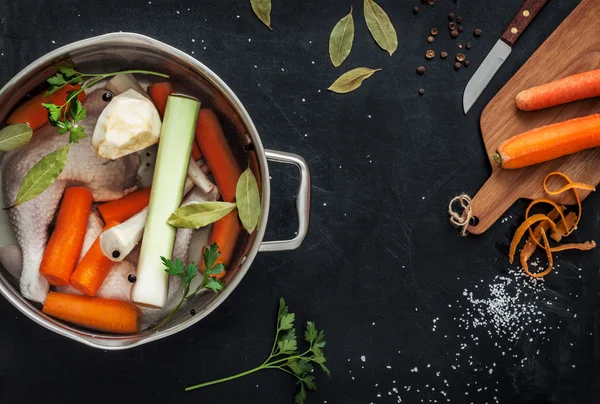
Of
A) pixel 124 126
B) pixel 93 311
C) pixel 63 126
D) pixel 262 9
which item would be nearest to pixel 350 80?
pixel 262 9

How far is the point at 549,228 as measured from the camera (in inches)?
60.2

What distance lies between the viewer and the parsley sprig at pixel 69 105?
114 centimetres

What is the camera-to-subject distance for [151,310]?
4.19 feet

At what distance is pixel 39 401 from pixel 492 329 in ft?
3.65

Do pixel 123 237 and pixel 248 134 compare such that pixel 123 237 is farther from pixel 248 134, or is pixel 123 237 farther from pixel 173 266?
pixel 248 134

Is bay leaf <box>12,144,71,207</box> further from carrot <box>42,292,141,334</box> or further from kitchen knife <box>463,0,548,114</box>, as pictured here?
kitchen knife <box>463,0,548,114</box>

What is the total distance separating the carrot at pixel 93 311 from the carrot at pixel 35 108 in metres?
0.35

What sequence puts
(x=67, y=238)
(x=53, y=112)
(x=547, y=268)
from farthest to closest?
(x=547, y=268), (x=67, y=238), (x=53, y=112)

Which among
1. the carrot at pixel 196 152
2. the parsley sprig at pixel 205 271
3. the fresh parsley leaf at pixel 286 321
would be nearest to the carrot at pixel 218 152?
the carrot at pixel 196 152

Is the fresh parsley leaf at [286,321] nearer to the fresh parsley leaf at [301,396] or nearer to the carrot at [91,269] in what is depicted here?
the fresh parsley leaf at [301,396]

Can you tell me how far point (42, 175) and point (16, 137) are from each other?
0.32ft

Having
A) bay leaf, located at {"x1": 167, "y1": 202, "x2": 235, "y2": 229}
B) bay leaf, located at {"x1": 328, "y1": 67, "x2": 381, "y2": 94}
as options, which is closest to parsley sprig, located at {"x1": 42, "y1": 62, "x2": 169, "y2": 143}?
bay leaf, located at {"x1": 167, "y1": 202, "x2": 235, "y2": 229}

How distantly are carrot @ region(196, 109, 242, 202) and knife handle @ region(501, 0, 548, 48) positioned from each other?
75cm

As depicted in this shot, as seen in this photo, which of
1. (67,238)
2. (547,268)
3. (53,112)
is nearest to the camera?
(53,112)
